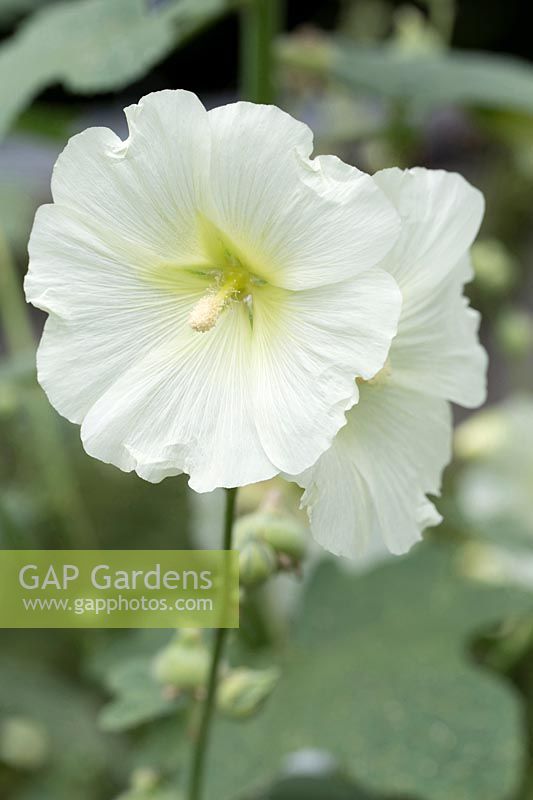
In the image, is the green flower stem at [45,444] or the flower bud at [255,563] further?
the green flower stem at [45,444]

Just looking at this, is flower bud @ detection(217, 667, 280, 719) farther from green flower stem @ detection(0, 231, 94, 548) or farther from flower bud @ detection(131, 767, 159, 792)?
green flower stem @ detection(0, 231, 94, 548)

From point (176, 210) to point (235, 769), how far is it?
34cm

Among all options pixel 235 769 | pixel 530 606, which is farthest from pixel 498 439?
pixel 235 769

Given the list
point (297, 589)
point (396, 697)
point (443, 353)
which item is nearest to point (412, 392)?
point (443, 353)

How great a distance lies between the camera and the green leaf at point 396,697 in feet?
1.61

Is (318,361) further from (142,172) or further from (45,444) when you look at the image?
(45,444)

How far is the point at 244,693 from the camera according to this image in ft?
1.15

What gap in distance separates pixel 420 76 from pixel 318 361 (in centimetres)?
41

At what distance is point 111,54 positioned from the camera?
1.63 feet

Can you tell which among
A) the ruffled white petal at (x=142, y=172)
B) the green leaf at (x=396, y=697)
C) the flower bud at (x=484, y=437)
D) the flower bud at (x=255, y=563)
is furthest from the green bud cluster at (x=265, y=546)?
the flower bud at (x=484, y=437)

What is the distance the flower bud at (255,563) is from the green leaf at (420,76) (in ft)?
1.25

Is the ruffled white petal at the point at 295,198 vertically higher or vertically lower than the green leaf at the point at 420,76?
higher

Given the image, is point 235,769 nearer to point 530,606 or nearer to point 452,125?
point 530,606

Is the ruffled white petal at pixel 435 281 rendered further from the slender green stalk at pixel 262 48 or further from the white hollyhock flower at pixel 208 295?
the slender green stalk at pixel 262 48
